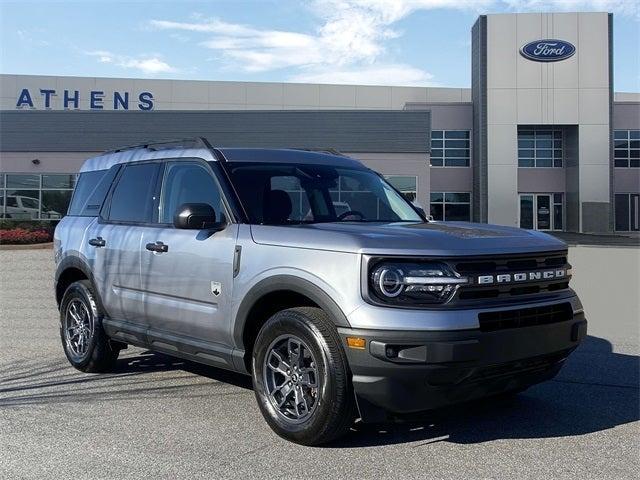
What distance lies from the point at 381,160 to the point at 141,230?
24956 millimetres

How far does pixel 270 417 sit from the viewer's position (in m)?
4.35

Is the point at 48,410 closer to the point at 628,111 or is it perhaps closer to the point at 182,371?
the point at 182,371

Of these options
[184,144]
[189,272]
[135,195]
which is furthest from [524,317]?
[135,195]

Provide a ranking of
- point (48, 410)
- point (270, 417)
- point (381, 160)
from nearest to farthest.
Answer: point (270, 417) < point (48, 410) < point (381, 160)

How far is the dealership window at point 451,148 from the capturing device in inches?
Result: 1551

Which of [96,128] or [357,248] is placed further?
[96,128]

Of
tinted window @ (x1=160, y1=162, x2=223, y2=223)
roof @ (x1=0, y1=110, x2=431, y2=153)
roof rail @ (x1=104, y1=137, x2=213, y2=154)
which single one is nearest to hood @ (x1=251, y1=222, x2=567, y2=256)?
tinted window @ (x1=160, y1=162, x2=223, y2=223)

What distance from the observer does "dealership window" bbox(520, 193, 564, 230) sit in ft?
127

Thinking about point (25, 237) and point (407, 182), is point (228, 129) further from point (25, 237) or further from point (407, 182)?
point (25, 237)

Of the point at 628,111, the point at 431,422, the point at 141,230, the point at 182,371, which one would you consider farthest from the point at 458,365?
the point at 628,111

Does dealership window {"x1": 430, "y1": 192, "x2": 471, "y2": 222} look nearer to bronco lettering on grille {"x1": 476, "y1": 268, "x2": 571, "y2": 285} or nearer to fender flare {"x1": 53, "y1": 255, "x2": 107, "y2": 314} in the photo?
fender flare {"x1": 53, "y1": 255, "x2": 107, "y2": 314}

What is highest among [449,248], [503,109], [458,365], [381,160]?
[503,109]

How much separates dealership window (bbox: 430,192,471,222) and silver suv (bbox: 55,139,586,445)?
34.1 meters

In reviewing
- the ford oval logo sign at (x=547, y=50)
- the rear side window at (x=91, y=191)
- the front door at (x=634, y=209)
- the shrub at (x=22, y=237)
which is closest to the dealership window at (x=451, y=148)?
the ford oval logo sign at (x=547, y=50)
